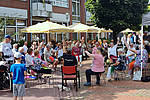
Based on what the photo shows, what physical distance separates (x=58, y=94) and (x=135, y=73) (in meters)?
4.30

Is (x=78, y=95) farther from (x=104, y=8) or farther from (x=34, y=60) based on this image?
(x=104, y=8)

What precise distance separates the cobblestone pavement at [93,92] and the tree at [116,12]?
7.19 m

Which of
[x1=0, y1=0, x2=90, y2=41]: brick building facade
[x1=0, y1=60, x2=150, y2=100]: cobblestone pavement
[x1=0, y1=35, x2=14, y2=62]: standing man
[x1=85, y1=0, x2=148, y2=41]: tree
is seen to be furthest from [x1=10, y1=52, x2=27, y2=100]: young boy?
[x1=85, y1=0, x2=148, y2=41]: tree

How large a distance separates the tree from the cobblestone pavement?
7193 millimetres

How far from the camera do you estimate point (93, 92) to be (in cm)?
862

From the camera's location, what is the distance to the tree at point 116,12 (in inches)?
648

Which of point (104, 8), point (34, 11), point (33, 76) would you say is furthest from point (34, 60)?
point (34, 11)

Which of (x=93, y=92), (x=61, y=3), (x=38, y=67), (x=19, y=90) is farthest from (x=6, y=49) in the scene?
(x=61, y=3)

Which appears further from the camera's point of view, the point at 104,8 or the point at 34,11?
the point at 34,11

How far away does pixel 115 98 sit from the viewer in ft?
25.4

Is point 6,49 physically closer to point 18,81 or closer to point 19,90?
point 18,81

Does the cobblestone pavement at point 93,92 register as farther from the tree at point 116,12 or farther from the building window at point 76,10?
the building window at point 76,10

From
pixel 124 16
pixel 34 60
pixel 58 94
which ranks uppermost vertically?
pixel 124 16

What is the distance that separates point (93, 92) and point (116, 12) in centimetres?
930
